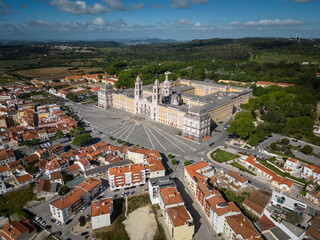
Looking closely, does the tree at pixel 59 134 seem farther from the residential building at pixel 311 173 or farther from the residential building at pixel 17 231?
the residential building at pixel 311 173

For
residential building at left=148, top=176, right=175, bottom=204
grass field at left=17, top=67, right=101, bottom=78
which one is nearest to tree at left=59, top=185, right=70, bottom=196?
residential building at left=148, top=176, right=175, bottom=204

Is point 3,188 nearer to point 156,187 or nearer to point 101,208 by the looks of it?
point 101,208

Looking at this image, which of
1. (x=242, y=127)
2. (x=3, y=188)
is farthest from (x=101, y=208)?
(x=242, y=127)

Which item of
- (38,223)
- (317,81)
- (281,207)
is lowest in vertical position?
(38,223)

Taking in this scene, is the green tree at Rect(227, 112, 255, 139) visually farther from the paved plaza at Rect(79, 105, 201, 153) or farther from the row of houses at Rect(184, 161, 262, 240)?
the row of houses at Rect(184, 161, 262, 240)

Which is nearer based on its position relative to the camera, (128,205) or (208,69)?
(128,205)

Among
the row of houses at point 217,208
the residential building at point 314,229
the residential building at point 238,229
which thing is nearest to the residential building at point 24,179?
the row of houses at point 217,208

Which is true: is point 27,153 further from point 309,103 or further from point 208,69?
point 208,69

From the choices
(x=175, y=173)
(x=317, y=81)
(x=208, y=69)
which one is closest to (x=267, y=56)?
(x=208, y=69)
